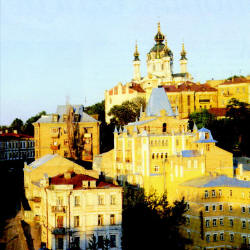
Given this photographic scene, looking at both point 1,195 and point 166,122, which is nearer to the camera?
point 166,122

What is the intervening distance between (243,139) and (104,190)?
136 feet

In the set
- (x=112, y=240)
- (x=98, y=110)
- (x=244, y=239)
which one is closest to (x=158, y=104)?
(x=244, y=239)

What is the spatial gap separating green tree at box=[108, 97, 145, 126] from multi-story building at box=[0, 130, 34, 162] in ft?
66.3

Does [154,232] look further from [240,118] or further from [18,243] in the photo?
[240,118]

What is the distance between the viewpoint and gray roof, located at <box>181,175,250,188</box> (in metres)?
57.6

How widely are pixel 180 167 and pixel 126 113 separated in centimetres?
5489

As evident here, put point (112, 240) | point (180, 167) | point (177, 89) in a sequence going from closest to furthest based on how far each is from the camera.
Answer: point (112, 240) < point (180, 167) < point (177, 89)

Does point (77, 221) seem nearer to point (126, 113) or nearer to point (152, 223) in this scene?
point (152, 223)

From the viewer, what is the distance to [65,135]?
289ft

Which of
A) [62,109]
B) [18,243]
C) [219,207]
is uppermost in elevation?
[62,109]

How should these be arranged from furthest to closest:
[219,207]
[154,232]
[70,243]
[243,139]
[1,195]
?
[243,139], [1,195], [219,207], [154,232], [70,243]

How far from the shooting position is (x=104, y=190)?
53781mm

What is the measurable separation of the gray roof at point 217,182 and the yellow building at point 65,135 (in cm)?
3180

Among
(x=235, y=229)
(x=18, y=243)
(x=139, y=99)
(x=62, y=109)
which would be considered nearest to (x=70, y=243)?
(x=18, y=243)
